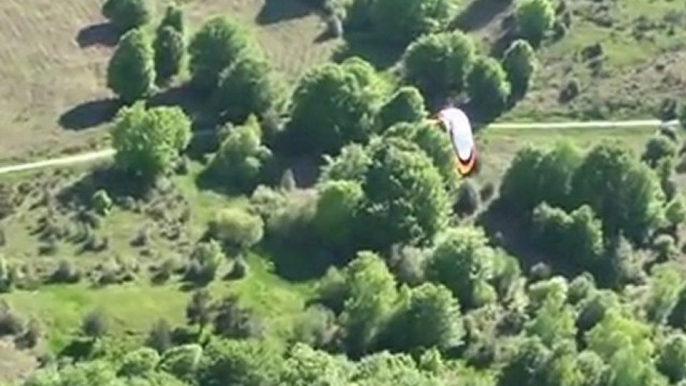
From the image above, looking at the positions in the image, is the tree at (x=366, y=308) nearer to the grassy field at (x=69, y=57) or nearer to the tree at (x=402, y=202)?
the tree at (x=402, y=202)

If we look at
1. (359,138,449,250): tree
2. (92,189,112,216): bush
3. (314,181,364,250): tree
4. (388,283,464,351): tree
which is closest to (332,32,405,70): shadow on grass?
(359,138,449,250): tree

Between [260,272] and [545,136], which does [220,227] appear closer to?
[260,272]

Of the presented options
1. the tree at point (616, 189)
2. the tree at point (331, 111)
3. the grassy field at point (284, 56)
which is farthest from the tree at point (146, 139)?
the tree at point (616, 189)

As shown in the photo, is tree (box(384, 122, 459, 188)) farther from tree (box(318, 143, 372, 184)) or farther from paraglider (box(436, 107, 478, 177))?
tree (box(318, 143, 372, 184))

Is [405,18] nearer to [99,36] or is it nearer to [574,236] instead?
[99,36]

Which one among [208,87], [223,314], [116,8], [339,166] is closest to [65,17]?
[116,8]

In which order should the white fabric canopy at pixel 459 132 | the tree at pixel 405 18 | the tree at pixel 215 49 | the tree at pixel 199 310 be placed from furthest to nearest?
the tree at pixel 405 18 → the tree at pixel 215 49 → the white fabric canopy at pixel 459 132 → the tree at pixel 199 310

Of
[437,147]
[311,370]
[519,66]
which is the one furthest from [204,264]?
[519,66]
